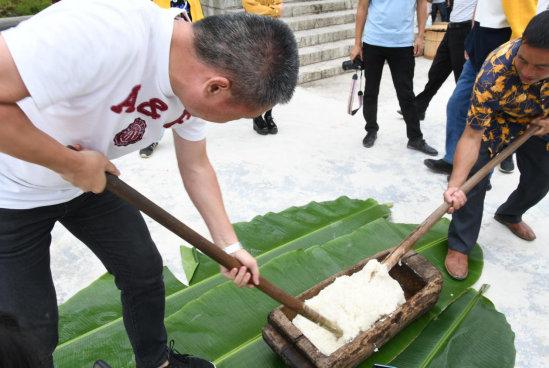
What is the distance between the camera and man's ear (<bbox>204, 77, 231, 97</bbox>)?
4.12 feet

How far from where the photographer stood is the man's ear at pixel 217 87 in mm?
1256

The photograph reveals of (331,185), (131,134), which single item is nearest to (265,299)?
(131,134)

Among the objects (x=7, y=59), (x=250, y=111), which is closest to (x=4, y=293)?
(x=7, y=59)

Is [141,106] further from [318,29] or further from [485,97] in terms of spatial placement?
[318,29]

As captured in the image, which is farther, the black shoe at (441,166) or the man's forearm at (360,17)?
the man's forearm at (360,17)

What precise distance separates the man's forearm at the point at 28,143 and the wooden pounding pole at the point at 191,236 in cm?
17

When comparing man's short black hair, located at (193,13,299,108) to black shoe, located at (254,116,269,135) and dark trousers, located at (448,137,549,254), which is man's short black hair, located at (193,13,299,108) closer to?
dark trousers, located at (448,137,549,254)

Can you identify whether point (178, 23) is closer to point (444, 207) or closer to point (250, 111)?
point (250, 111)

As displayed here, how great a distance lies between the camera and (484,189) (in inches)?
114

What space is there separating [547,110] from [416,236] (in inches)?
44.3

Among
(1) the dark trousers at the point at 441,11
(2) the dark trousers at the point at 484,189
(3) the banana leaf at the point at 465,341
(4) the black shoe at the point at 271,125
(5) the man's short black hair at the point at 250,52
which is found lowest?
(1) the dark trousers at the point at 441,11

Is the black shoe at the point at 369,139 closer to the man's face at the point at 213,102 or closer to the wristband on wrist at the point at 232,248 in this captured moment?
the wristband on wrist at the point at 232,248

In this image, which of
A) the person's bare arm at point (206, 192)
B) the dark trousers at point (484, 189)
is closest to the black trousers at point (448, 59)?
the dark trousers at point (484, 189)

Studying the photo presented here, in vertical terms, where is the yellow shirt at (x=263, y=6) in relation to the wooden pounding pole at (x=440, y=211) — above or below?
above
